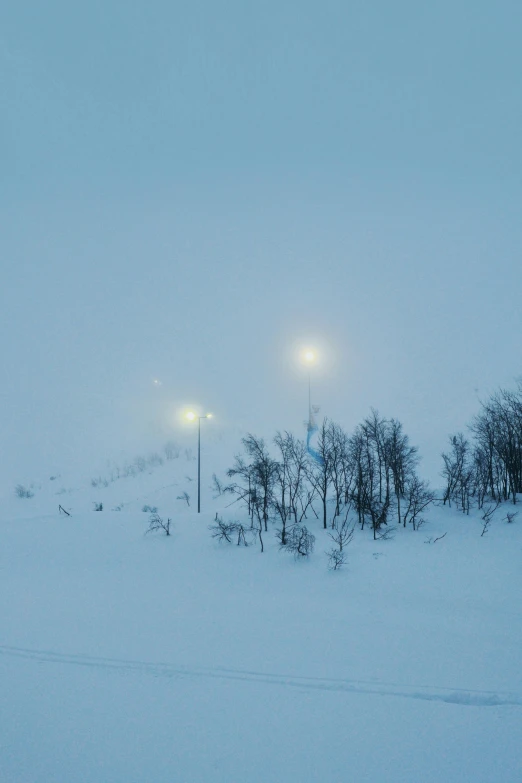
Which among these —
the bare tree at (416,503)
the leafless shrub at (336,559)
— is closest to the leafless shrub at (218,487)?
the leafless shrub at (336,559)

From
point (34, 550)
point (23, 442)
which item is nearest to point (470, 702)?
point (34, 550)

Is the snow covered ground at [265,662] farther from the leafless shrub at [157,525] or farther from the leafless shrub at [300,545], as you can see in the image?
the leafless shrub at [157,525]

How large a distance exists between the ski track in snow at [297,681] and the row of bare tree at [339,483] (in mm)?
13376

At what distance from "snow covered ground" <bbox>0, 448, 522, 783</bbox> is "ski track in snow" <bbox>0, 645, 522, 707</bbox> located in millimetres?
60

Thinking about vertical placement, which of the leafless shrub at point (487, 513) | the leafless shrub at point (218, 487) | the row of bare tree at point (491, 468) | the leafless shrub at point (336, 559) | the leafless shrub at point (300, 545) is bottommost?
the leafless shrub at point (336, 559)

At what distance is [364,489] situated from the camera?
87.9 ft

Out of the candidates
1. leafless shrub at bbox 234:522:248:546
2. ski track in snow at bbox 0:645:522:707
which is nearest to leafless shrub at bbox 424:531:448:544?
leafless shrub at bbox 234:522:248:546

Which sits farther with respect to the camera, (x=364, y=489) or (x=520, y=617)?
(x=364, y=489)

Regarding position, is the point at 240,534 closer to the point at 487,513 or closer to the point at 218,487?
the point at 218,487

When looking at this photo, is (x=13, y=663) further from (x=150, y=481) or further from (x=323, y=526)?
(x=150, y=481)

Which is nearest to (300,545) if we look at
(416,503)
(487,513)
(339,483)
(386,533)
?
(386,533)

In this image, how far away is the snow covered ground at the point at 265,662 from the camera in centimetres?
820

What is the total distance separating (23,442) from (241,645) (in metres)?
70.0

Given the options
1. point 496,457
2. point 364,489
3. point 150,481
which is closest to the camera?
point 364,489
